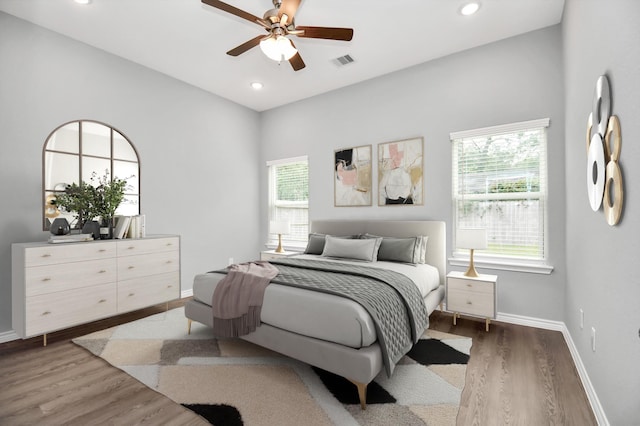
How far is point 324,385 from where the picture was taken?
83.5 inches

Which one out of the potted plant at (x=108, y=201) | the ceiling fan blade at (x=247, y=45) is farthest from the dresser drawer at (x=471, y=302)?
the potted plant at (x=108, y=201)

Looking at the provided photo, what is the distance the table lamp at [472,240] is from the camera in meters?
3.11

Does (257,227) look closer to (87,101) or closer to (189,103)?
(189,103)

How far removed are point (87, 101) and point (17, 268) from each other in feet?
6.36

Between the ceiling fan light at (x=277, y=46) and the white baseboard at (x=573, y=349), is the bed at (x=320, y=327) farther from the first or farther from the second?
the ceiling fan light at (x=277, y=46)

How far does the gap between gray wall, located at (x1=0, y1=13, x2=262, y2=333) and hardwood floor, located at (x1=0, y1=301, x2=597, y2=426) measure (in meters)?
0.98

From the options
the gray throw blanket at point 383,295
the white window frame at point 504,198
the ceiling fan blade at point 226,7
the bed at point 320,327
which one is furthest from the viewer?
the white window frame at point 504,198

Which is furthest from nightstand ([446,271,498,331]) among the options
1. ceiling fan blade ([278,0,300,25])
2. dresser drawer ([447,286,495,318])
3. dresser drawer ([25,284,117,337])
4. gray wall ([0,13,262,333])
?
dresser drawer ([25,284,117,337])

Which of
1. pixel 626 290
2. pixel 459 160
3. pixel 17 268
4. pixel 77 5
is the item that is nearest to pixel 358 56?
pixel 459 160

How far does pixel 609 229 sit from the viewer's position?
5.43 feet

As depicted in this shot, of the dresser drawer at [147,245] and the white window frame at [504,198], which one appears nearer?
the white window frame at [504,198]

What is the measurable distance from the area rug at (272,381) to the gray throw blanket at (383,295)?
219 mm

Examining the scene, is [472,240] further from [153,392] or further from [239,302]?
[153,392]

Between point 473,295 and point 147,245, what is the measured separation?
3643 mm
